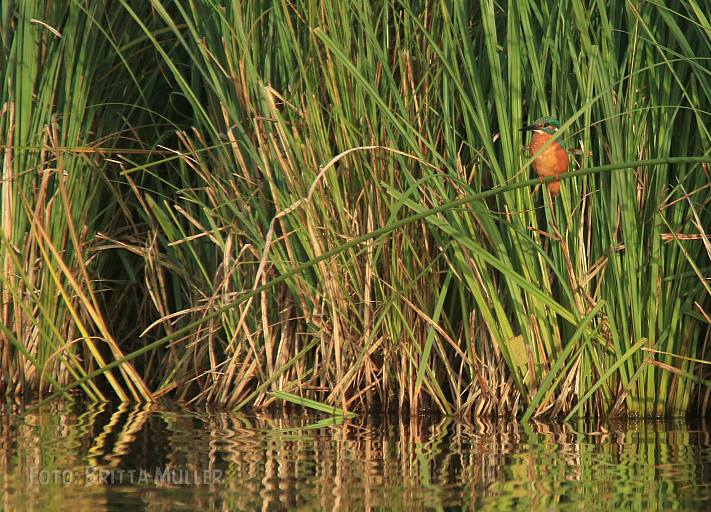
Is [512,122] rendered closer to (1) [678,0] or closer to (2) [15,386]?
(1) [678,0]

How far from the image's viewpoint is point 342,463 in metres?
2.70

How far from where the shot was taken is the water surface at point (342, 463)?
2314 millimetres

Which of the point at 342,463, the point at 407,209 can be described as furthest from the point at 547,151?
the point at 342,463

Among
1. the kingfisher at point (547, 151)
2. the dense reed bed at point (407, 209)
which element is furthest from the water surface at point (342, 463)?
the kingfisher at point (547, 151)

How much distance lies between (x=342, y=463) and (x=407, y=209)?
1.07m

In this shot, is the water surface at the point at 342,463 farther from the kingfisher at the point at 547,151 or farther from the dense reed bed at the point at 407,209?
the kingfisher at the point at 547,151

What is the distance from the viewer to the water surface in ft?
7.59

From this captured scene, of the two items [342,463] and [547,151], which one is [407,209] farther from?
[342,463]

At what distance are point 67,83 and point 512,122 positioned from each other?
5.81 ft

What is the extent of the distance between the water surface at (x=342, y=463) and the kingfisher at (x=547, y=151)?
79 cm

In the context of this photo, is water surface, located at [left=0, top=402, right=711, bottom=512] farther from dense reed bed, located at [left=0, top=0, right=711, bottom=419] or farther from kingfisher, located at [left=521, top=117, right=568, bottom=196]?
kingfisher, located at [left=521, top=117, right=568, bottom=196]

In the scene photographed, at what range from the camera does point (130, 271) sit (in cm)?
415

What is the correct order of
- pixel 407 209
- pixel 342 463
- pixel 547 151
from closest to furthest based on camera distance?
pixel 342 463, pixel 547 151, pixel 407 209

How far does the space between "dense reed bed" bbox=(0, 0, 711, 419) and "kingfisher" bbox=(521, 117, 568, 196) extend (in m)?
0.11
